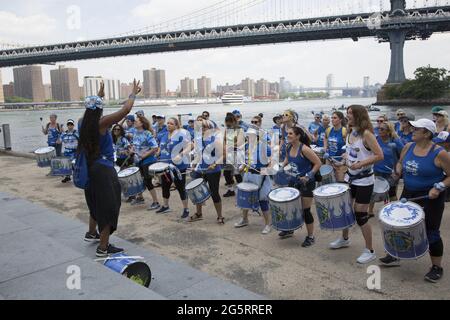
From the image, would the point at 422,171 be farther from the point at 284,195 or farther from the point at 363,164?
the point at 284,195

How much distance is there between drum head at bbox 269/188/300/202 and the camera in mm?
4910

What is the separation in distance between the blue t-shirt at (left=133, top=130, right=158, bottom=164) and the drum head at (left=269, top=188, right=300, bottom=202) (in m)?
2.81

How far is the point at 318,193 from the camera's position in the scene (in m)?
4.68

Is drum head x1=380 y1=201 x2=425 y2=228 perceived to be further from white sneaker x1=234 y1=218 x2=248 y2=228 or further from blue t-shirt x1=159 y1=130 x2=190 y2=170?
blue t-shirt x1=159 y1=130 x2=190 y2=170

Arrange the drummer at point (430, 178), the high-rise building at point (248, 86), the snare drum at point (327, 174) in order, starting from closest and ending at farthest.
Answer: the drummer at point (430, 178)
the snare drum at point (327, 174)
the high-rise building at point (248, 86)

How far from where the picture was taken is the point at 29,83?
131750mm

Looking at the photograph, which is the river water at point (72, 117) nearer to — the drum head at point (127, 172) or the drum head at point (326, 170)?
the drum head at point (127, 172)

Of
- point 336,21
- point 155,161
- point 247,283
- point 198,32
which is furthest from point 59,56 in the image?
point 247,283

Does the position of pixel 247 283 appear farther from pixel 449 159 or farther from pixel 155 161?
pixel 155 161

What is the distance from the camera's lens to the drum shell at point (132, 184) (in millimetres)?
7004

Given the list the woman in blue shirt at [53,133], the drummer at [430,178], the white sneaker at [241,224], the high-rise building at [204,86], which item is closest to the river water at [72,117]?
the woman in blue shirt at [53,133]

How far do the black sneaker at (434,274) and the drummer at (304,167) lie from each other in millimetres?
1447
